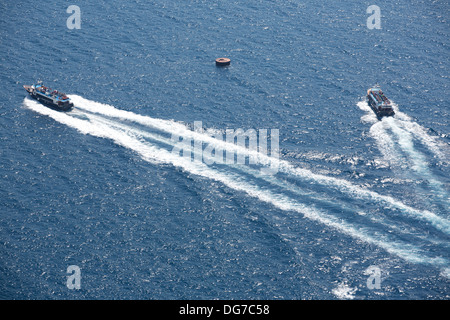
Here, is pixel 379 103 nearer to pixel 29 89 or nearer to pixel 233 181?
pixel 233 181

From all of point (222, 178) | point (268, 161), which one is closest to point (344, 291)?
point (222, 178)

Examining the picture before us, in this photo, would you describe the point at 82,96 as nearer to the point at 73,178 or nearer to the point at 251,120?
the point at 73,178

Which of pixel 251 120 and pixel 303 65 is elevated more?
pixel 303 65

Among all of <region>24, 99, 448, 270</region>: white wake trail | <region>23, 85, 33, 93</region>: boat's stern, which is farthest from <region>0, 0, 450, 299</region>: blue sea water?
<region>23, 85, 33, 93</region>: boat's stern

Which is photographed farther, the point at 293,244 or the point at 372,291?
the point at 293,244

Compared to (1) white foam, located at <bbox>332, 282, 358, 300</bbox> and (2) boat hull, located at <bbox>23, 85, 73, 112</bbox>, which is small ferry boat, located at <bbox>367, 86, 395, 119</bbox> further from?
(2) boat hull, located at <bbox>23, 85, 73, 112</bbox>

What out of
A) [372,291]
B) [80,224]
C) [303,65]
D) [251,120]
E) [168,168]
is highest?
[303,65]

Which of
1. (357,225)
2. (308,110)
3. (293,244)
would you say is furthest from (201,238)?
(308,110)

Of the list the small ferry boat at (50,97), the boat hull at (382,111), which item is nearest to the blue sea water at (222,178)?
the boat hull at (382,111)

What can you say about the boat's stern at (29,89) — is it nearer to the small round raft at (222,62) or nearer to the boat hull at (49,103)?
the boat hull at (49,103)
